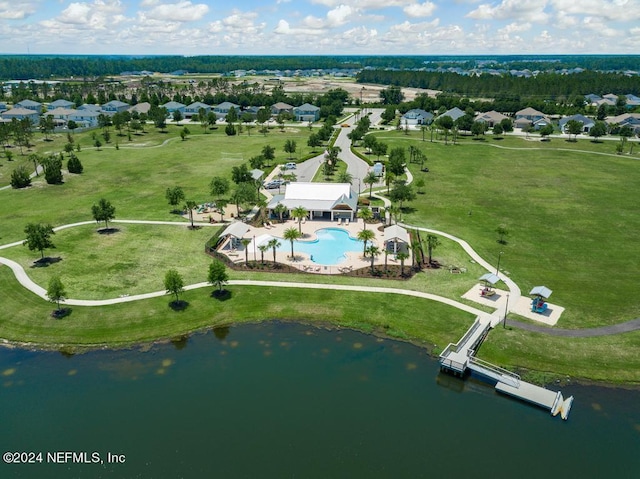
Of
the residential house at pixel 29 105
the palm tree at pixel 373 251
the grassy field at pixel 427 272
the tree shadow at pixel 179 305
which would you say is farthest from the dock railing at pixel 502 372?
the residential house at pixel 29 105

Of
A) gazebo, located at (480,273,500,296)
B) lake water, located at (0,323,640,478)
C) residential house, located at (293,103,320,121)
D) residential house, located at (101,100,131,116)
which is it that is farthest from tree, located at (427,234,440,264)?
residential house, located at (101,100,131,116)

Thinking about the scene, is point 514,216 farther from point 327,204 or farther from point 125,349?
point 125,349

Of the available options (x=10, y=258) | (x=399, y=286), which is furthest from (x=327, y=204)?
(x=10, y=258)

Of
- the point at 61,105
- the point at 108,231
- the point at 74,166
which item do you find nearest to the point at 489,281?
the point at 108,231

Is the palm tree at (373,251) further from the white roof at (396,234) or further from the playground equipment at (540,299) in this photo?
the playground equipment at (540,299)

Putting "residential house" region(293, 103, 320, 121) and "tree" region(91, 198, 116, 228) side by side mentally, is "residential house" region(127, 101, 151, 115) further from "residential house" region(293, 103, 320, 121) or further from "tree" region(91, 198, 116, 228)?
"tree" region(91, 198, 116, 228)

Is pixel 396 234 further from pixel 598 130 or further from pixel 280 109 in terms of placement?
pixel 280 109
